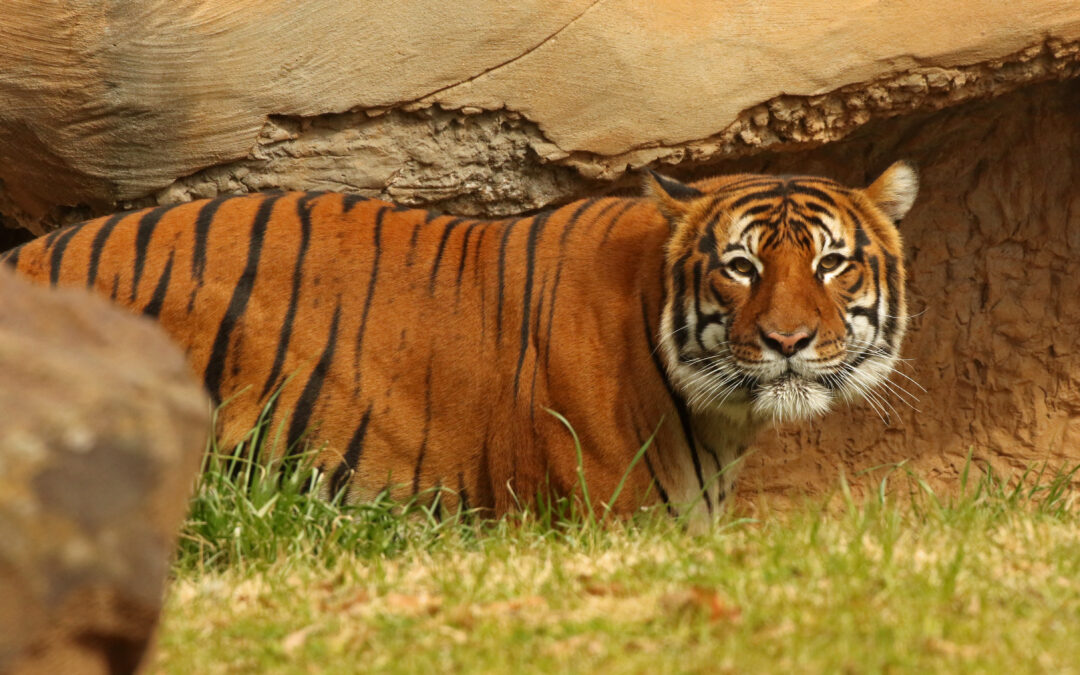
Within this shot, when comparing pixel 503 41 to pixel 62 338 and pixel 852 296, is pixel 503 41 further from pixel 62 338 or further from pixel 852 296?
pixel 62 338

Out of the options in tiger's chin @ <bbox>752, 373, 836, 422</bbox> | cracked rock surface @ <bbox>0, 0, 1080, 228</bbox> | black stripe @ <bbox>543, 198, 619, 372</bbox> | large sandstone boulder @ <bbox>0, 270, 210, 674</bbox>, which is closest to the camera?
large sandstone boulder @ <bbox>0, 270, 210, 674</bbox>

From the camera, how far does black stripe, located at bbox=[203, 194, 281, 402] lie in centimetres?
472

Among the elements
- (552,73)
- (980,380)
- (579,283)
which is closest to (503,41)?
(552,73)

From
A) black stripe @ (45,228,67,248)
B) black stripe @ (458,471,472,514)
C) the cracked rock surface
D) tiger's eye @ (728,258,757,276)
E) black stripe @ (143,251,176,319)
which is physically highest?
the cracked rock surface

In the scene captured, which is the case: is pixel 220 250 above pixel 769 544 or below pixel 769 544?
above

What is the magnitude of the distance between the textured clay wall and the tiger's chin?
2482 millimetres

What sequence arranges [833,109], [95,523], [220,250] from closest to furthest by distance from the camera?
1. [95,523]
2. [220,250]
3. [833,109]

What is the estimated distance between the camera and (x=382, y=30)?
17.4ft

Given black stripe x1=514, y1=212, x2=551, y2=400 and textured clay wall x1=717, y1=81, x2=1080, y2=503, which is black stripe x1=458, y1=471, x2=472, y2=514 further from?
textured clay wall x1=717, y1=81, x2=1080, y2=503

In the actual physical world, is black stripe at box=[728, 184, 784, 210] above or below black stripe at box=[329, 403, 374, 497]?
above

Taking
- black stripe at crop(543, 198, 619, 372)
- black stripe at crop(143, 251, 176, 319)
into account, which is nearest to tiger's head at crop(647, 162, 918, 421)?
black stripe at crop(543, 198, 619, 372)

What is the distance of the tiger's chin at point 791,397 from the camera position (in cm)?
435

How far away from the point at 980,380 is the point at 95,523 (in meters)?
6.00

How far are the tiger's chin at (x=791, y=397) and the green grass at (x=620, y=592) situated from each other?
0.42 meters
